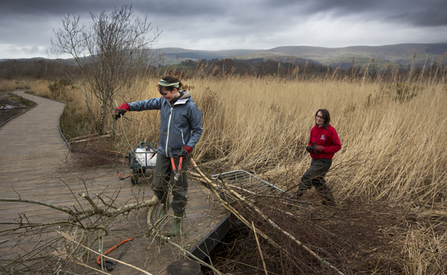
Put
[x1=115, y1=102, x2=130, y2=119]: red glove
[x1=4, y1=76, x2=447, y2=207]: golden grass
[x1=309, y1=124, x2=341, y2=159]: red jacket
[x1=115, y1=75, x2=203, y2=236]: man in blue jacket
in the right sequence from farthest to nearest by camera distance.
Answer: [x1=4, y1=76, x2=447, y2=207]: golden grass < [x1=309, y1=124, x2=341, y2=159]: red jacket < [x1=115, y1=102, x2=130, y2=119]: red glove < [x1=115, y1=75, x2=203, y2=236]: man in blue jacket

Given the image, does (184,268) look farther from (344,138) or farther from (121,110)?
(344,138)

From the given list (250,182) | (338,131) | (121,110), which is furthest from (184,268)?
(338,131)

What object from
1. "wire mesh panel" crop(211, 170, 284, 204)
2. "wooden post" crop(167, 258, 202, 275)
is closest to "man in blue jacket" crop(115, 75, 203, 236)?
"wooden post" crop(167, 258, 202, 275)

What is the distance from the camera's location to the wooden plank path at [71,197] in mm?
2266

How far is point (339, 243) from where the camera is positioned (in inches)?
87.5

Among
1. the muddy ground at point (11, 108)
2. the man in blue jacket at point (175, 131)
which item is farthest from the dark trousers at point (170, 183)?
the muddy ground at point (11, 108)

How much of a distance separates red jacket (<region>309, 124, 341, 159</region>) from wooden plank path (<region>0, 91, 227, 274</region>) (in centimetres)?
141

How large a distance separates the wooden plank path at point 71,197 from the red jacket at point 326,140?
1413mm

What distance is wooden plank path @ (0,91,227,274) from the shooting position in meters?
2.27

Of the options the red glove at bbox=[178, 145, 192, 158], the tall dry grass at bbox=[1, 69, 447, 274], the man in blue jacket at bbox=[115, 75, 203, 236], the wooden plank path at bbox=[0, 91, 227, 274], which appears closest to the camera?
the wooden plank path at bbox=[0, 91, 227, 274]

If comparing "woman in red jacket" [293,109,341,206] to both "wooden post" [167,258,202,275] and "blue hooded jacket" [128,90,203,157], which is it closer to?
"blue hooded jacket" [128,90,203,157]

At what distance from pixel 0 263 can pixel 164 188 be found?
4.59 feet

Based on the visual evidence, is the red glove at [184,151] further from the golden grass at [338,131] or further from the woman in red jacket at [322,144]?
the woman in red jacket at [322,144]

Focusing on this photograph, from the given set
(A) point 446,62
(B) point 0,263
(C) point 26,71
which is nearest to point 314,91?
(A) point 446,62
